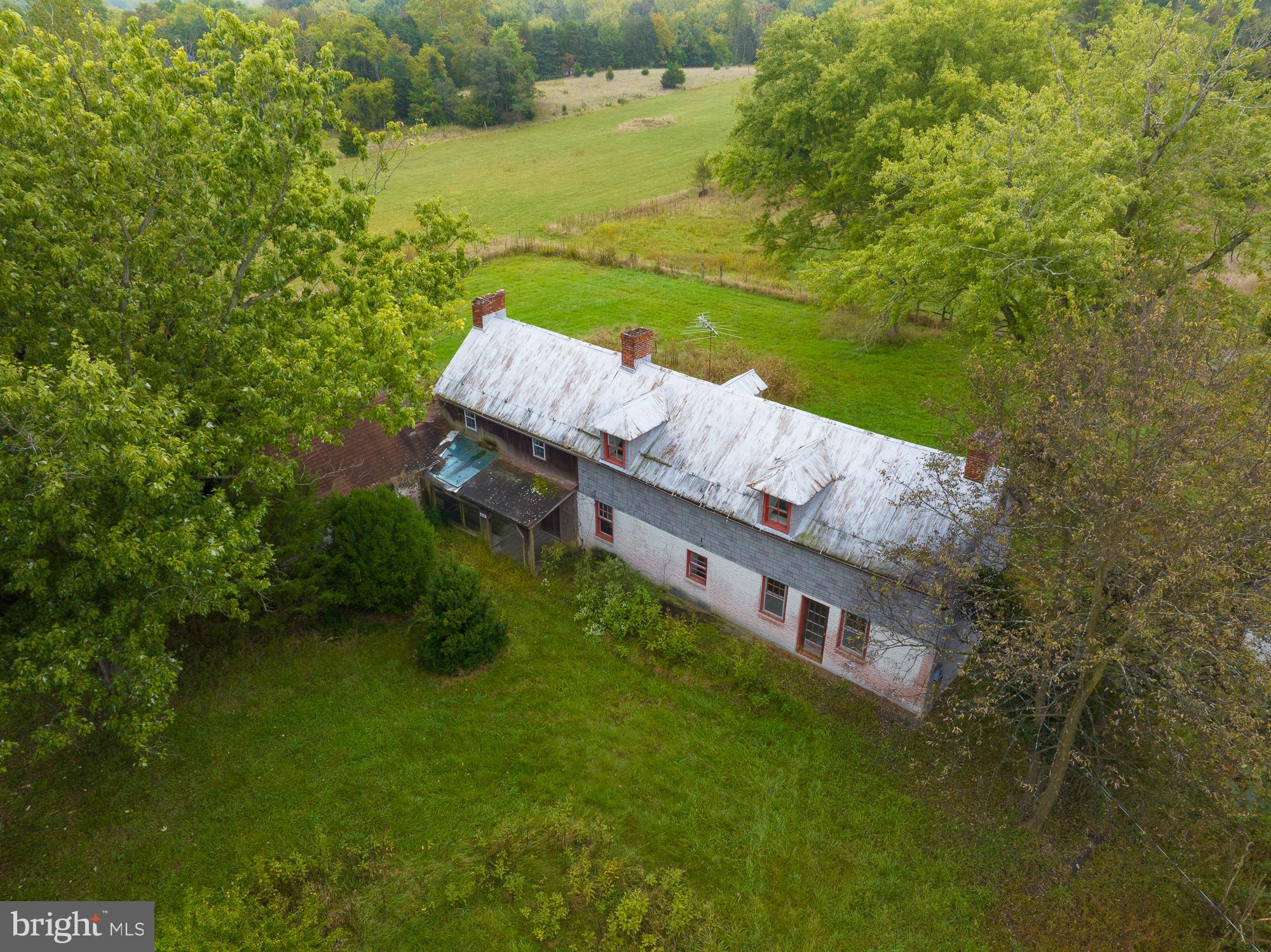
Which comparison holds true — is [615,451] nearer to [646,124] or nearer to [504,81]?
[646,124]

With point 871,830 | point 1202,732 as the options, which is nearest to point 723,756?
point 871,830

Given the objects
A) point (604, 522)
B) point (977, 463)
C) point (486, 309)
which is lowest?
point (604, 522)

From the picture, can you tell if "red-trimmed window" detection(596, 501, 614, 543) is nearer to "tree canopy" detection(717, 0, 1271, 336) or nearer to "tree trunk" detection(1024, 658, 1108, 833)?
"tree canopy" detection(717, 0, 1271, 336)

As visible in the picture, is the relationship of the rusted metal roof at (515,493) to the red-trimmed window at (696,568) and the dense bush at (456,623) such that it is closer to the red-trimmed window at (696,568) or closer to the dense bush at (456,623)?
the dense bush at (456,623)

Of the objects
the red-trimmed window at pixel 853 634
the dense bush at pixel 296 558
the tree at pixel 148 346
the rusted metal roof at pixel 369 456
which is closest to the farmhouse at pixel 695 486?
the red-trimmed window at pixel 853 634

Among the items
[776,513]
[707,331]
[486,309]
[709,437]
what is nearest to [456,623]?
[709,437]

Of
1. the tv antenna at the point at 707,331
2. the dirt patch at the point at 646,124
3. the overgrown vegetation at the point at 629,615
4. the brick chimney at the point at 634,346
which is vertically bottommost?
the overgrown vegetation at the point at 629,615
